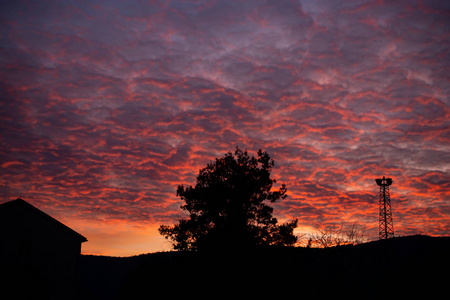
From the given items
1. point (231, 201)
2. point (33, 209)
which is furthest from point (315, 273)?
point (33, 209)

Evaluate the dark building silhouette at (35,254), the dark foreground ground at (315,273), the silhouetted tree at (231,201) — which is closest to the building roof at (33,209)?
the dark building silhouette at (35,254)

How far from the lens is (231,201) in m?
31.3

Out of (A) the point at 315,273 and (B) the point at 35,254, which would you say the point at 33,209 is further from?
(A) the point at 315,273

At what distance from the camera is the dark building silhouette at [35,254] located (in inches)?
1091

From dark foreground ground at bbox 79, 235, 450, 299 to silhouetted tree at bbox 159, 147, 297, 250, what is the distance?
12239 mm

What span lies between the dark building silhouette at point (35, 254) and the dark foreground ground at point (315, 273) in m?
14.7

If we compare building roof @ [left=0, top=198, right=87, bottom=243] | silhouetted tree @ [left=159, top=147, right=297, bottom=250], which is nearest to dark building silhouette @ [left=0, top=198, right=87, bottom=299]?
building roof @ [left=0, top=198, right=87, bottom=243]

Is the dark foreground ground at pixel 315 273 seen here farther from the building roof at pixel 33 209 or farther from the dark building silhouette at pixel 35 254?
the building roof at pixel 33 209

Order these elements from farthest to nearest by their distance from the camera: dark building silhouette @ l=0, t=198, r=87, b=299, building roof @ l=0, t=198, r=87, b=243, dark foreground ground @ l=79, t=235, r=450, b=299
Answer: building roof @ l=0, t=198, r=87, b=243 < dark building silhouette @ l=0, t=198, r=87, b=299 < dark foreground ground @ l=79, t=235, r=450, b=299

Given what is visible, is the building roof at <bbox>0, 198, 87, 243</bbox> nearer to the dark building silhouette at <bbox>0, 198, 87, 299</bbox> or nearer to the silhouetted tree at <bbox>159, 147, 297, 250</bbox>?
the dark building silhouette at <bbox>0, 198, 87, 299</bbox>

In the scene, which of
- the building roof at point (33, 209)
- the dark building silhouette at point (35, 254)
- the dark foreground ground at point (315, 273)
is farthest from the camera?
the building roof at point (33, 209)

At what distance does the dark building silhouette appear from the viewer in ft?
90.9

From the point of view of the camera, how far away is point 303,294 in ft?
44.1

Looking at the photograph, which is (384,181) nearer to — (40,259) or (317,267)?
(317,267)
